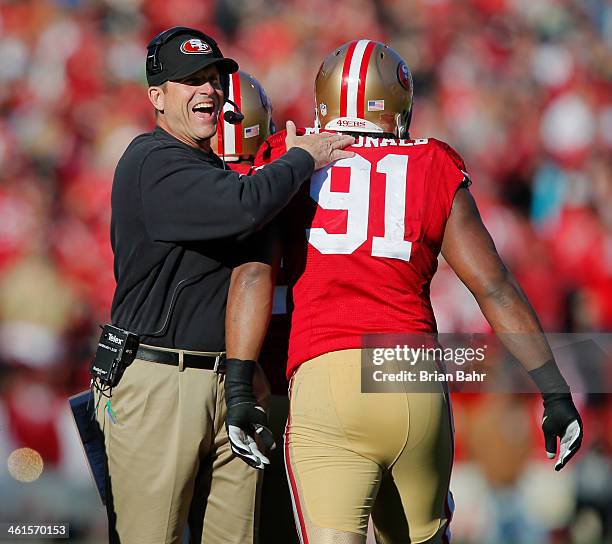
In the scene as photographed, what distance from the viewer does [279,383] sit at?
9.05 feet

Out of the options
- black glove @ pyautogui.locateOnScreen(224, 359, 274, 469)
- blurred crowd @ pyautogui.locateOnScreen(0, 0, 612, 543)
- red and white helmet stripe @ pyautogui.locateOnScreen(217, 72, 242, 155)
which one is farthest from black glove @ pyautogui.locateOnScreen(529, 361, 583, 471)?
blurred crowd @ pyautogui.locateOnScreen(0, 0, 612, 543)

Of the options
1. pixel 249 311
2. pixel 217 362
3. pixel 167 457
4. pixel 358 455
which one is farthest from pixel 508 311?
pixel 167 457

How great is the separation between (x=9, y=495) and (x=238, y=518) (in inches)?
86.9

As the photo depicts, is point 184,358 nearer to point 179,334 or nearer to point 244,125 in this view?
point 179,334

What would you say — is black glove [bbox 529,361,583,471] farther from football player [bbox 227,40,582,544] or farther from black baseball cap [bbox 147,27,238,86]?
black baseball cap [bbox 147,27,238,86]

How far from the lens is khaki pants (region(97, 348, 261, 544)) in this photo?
2402mm

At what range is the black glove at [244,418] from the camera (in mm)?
2285

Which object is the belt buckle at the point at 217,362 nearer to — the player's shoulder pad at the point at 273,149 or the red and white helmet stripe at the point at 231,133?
the player's shoulder pad at the point at 273,149

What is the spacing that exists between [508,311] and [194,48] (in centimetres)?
110

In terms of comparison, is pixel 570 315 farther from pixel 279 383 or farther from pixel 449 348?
pixel 279 383

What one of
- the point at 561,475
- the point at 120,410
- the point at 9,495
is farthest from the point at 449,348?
the point at 9,495

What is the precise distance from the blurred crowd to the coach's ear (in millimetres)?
2423

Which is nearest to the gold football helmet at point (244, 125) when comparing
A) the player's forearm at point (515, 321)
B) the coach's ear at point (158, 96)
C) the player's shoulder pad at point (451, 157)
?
the coach's ear at point (158, 96)

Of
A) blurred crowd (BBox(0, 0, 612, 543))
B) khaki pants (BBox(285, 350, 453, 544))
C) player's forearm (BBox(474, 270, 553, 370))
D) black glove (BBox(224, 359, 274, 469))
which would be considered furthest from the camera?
blurred crowd (BBox(0, 0, 612, 543))
